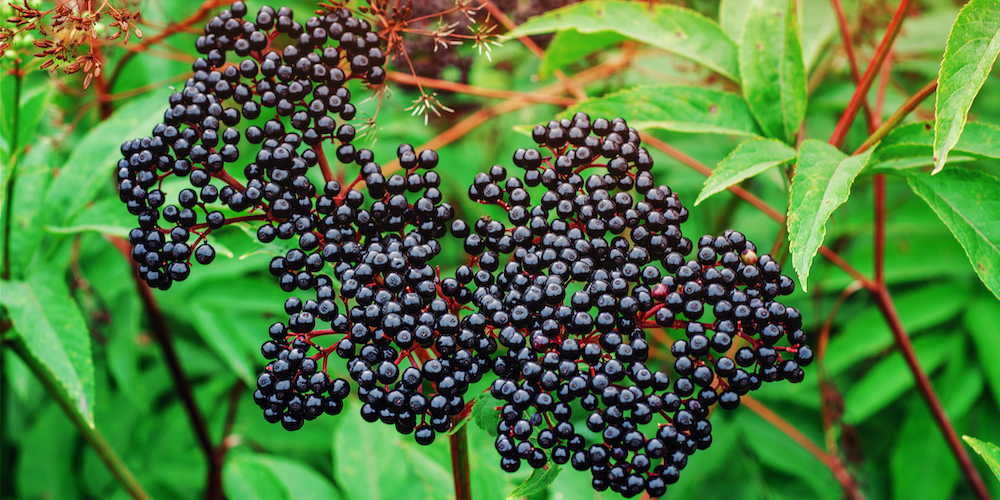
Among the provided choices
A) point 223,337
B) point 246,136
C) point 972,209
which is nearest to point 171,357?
point 223,337

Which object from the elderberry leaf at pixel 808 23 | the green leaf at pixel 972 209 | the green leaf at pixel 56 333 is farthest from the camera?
the elderberry leaf at pixel 808 23

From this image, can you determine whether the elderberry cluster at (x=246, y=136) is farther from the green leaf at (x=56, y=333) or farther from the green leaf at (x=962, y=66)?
the green leaf at (x=962, y=66)

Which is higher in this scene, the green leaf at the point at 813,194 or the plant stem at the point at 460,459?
the green leaf at the point at 813,194

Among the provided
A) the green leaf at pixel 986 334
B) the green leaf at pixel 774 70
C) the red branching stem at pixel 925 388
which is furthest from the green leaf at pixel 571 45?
the green leaf at pixel 986 334

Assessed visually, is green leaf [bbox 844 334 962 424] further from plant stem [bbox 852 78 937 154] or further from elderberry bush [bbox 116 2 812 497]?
elderberry bush [bbox 116 2 812 497]

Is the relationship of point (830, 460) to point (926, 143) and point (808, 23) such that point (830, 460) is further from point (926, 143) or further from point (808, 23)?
point (808, 23)

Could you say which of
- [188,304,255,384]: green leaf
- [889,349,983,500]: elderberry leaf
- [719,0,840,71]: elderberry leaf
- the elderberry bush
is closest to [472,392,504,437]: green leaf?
the elderberry bush

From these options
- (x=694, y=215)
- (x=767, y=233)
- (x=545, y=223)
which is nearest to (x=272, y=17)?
(x=545, y=223)
